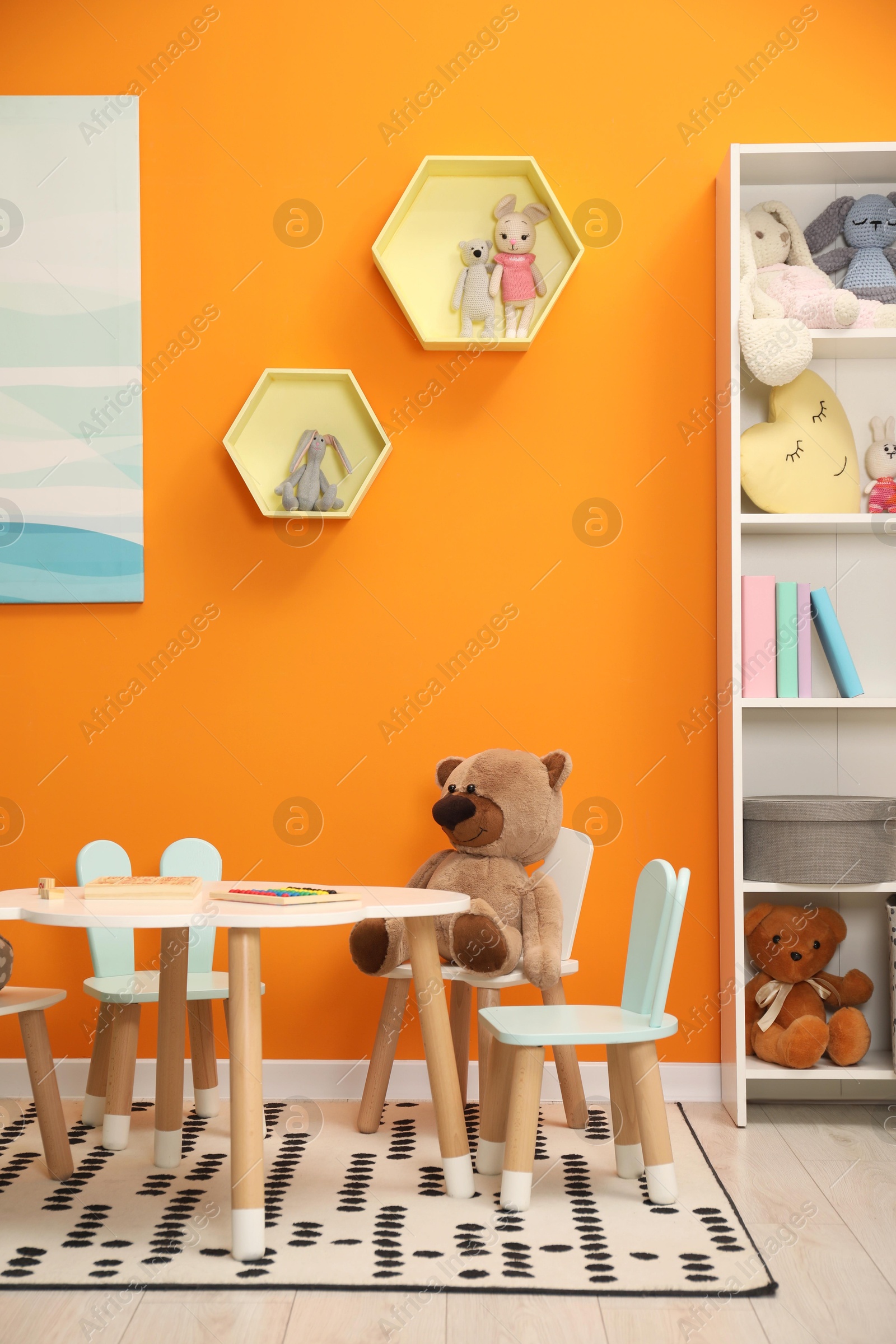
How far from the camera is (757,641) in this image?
262 cm

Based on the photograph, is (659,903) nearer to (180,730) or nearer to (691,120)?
(180,730)

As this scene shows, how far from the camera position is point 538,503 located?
9.27 feet

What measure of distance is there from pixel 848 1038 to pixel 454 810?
3.55ft

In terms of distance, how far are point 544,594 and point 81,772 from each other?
4.16 ft

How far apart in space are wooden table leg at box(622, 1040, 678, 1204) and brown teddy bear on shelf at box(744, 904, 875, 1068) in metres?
0.64

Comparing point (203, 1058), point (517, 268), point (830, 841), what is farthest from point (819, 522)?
point (203, 1058)

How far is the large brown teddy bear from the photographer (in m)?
2.35

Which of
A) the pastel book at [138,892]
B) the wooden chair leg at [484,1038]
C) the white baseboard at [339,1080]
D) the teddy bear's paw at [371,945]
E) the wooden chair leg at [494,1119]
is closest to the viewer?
the pastel book at [138,892]

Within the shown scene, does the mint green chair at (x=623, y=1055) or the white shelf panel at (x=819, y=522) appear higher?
the white shelf panel at (x=819, y=522)

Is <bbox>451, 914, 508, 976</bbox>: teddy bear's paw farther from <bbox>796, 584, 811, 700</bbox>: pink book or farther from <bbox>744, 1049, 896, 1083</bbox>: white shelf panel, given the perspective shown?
<bbox>796, 584, 811, 700</bbox>: pink book

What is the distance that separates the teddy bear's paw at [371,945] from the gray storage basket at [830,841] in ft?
2.98

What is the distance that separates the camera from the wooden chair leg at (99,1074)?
8.01 ft

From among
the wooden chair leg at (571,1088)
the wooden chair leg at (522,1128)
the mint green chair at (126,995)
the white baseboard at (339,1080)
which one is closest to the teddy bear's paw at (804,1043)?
the white baseboard at (339,1080)

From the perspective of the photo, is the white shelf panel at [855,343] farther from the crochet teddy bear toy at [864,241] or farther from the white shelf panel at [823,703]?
the white shelf panel at [823,703]
